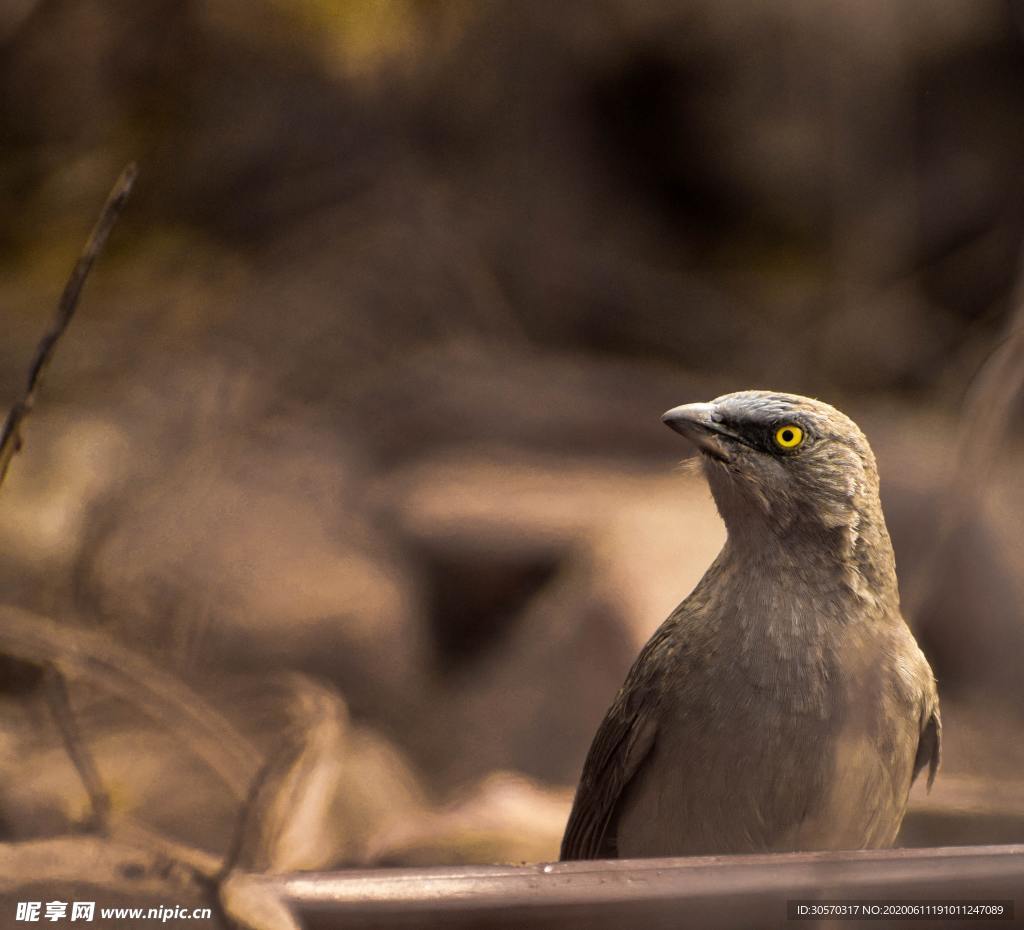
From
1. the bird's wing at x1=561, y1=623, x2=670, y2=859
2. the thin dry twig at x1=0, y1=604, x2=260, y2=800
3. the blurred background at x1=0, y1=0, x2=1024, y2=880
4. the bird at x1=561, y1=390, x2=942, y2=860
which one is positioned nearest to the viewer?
the bird at x1=561, y1=390, x2=942, y2=860

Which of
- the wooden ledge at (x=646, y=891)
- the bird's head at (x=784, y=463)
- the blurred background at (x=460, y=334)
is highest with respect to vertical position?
the blurred background at (x=460, y=334)

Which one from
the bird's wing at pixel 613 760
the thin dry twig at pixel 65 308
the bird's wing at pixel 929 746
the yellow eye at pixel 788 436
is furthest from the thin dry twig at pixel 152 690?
the yellow eye at pixel 788 436

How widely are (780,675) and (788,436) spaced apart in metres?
0.47

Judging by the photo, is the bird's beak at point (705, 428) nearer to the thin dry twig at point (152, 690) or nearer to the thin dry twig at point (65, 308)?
the thin dry twig at point (65, 308)

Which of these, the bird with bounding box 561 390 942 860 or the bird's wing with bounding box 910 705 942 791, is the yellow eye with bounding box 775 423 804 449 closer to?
the bird with bounding box 561 390 942 860

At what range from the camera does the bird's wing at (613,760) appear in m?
2.47

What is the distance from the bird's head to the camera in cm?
235

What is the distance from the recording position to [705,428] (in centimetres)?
232

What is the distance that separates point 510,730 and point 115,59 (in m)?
3.91

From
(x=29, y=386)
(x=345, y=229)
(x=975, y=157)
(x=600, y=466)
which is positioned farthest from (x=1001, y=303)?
(x=29, y=386)

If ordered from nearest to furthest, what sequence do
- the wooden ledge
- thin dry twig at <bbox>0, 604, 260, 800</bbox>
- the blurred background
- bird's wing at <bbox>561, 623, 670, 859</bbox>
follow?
the wooden ledge, bird's wing at <bbox>561, 623, 670, 859</bbox>, thin dry twig at <bbox>0, 604, 260, 800</bbox>, the blurred background

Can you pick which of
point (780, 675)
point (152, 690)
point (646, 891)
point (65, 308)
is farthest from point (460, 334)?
point (646, 891)

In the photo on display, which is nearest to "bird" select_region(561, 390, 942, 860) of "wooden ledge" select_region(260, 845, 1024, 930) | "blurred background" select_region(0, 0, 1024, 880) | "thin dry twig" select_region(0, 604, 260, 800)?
"wooden ledge" select_region(260, 845, 1024, 930)

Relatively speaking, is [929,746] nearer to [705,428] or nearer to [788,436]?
[788,436]
